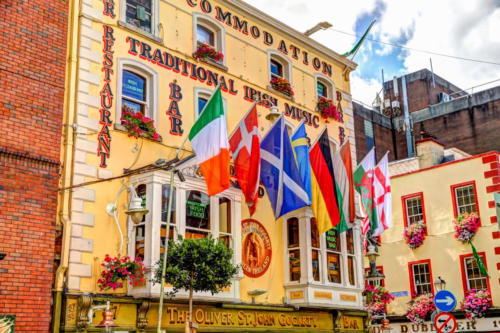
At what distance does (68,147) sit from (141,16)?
4582 millimetres

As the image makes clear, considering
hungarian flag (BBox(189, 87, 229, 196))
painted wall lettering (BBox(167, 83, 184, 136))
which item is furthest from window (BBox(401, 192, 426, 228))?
hungarian flag (BBox(189, 87, 229, 196))

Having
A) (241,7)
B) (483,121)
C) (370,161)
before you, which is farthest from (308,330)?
(483,121)

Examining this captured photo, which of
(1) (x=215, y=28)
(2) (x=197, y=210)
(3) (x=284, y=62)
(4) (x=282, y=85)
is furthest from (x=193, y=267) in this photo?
(3) (x=284, y=62)

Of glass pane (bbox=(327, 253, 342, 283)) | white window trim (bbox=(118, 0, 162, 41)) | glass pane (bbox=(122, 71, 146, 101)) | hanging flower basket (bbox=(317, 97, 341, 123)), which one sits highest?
white window trim (bbox=(118, 0, 162, 41))

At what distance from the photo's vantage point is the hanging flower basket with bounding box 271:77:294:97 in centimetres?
1977

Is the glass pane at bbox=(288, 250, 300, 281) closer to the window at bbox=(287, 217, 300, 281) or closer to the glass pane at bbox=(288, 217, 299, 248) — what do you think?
the window at bbox=(287, 217, 300, 281)

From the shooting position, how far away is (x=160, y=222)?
14.1 metres

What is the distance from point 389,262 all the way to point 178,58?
1738cm

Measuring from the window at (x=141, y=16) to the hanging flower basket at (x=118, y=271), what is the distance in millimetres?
6155

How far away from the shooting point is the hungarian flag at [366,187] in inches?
789

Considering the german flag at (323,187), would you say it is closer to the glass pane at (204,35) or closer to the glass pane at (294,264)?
the glass pane at (294,264)

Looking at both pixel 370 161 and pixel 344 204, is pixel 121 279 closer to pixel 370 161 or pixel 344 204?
pixel 344 204

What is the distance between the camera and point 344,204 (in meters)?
17.5

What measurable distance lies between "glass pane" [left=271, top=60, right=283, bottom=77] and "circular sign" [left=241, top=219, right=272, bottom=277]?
18.9ft
